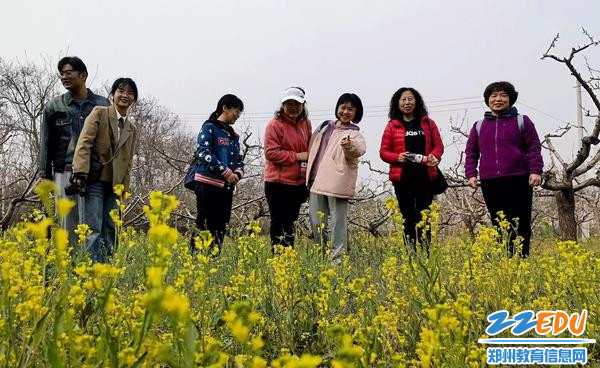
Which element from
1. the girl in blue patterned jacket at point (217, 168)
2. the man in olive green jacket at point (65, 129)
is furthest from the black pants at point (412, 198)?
the man in olive green jacket at point (65, 129)

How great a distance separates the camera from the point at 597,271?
2406mm

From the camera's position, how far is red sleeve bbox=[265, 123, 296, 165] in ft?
13.4

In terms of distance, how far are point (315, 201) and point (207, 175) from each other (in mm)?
966

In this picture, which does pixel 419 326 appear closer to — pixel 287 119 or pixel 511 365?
pixel 511 365

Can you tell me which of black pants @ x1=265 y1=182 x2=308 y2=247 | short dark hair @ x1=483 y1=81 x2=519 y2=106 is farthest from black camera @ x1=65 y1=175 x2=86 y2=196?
short dark hair @ x1=483 y1=81 x2=519 y2=106

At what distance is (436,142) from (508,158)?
0.59m

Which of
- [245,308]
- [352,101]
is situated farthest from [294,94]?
[245,308]

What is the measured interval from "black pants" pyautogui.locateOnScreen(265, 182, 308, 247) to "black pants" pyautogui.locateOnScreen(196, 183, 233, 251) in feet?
1.32

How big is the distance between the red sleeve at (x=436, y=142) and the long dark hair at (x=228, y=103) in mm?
1715

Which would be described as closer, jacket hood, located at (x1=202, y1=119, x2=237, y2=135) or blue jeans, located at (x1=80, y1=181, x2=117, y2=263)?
blue jeans, located at (x1=80, y1=181, x2=117, y2=263)

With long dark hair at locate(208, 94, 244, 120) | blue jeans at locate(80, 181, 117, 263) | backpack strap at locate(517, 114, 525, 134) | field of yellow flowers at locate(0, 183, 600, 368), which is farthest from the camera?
long dark hair at locate(208, 94, 244, 120)

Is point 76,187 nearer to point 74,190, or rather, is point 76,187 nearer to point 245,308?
point 74,190

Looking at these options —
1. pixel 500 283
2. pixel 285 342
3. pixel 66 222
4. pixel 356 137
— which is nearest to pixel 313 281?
pixel 285 342

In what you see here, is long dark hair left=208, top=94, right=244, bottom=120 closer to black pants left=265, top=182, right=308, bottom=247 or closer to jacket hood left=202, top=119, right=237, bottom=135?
jacket hood left=202, top=119, right=237, bottom=135
